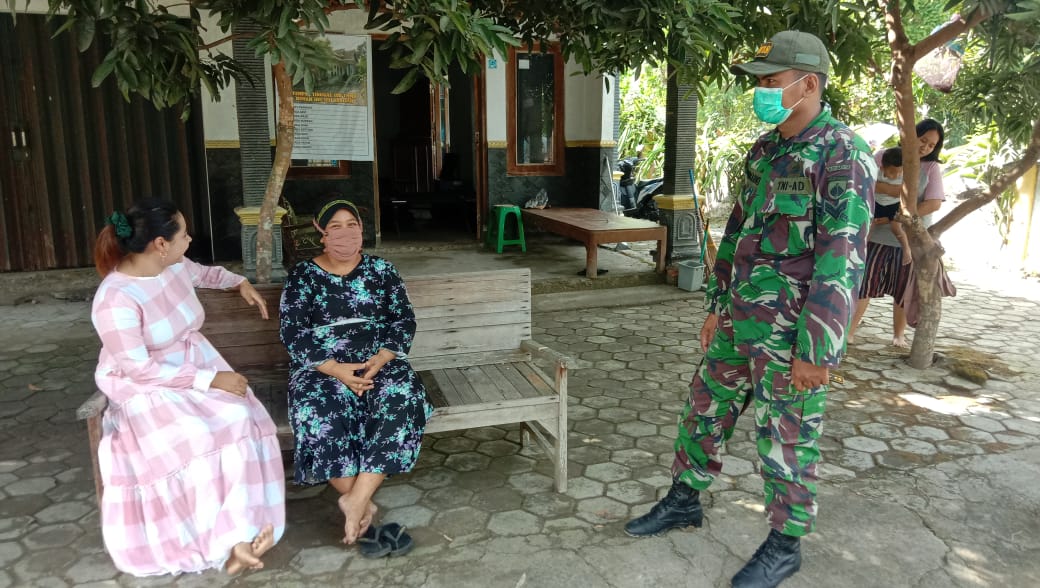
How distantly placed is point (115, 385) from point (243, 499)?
0.61 meters

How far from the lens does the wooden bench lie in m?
3.23

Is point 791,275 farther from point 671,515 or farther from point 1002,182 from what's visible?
point 1002,182

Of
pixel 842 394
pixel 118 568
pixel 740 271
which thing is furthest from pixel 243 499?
pixel 842 394

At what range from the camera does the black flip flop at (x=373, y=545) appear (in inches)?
112

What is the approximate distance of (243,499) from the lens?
2762mm

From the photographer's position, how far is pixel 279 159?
3.58 meters

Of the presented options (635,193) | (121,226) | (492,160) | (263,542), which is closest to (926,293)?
(263,542)

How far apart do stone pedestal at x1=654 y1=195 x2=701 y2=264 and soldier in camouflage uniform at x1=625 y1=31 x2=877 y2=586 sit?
481 cm

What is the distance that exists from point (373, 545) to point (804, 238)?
76.3 inches

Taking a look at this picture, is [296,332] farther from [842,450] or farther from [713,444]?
[842,450]

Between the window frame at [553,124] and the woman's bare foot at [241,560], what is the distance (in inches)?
275

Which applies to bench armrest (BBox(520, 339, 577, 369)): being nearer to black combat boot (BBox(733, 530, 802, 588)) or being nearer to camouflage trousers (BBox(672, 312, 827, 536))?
camouflage trousers (BBox(672, 312, 827, 536))

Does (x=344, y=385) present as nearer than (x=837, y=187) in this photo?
No

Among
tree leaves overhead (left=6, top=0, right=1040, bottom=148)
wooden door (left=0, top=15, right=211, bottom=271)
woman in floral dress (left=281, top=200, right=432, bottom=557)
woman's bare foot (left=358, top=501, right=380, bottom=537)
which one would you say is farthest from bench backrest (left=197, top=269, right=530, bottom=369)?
wooden door (left=0, top=15, right=211, bottom=271)
